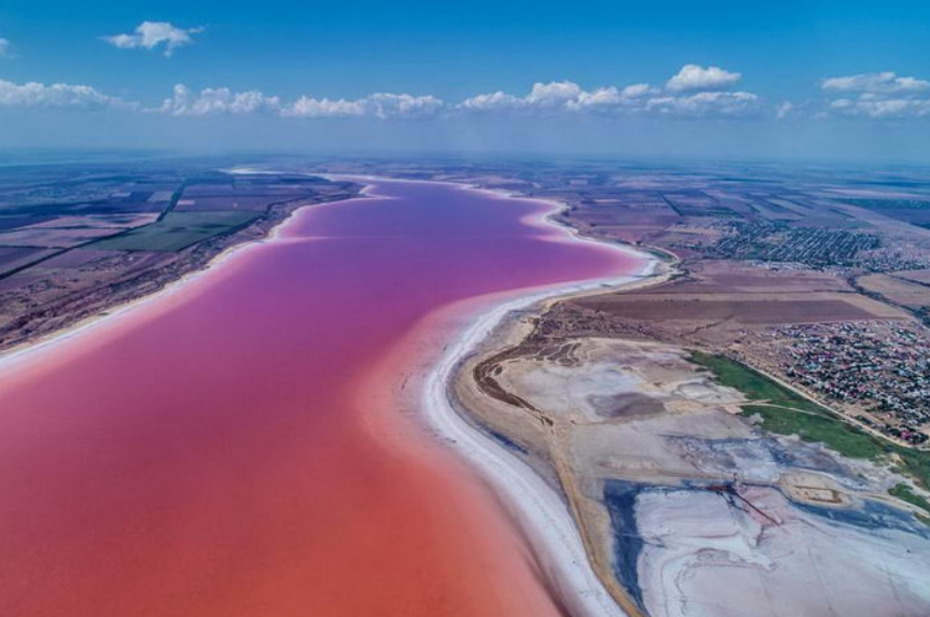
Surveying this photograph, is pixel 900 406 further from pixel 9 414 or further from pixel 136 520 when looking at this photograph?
pixel 9 414

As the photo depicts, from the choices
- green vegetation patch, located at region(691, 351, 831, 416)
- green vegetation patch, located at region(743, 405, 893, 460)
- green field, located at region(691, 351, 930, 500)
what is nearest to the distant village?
green field, located at region(691, 351, 930, 500)

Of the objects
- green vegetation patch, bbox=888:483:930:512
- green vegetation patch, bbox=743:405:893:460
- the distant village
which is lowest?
green vegetation patch, bbox=888:483:930:512

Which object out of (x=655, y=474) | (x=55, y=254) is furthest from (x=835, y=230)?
(x=55, y=254)

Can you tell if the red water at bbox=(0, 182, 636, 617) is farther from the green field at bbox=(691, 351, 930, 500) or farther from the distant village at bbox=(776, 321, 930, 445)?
the distant village at bbox=(776, 321, 930, 445)

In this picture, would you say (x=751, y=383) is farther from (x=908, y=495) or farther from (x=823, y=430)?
(x=908, y=495)

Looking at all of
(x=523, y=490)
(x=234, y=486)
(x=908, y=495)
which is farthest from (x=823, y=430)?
(x=234, y=486)

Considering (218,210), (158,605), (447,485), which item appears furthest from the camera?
(218,210)
